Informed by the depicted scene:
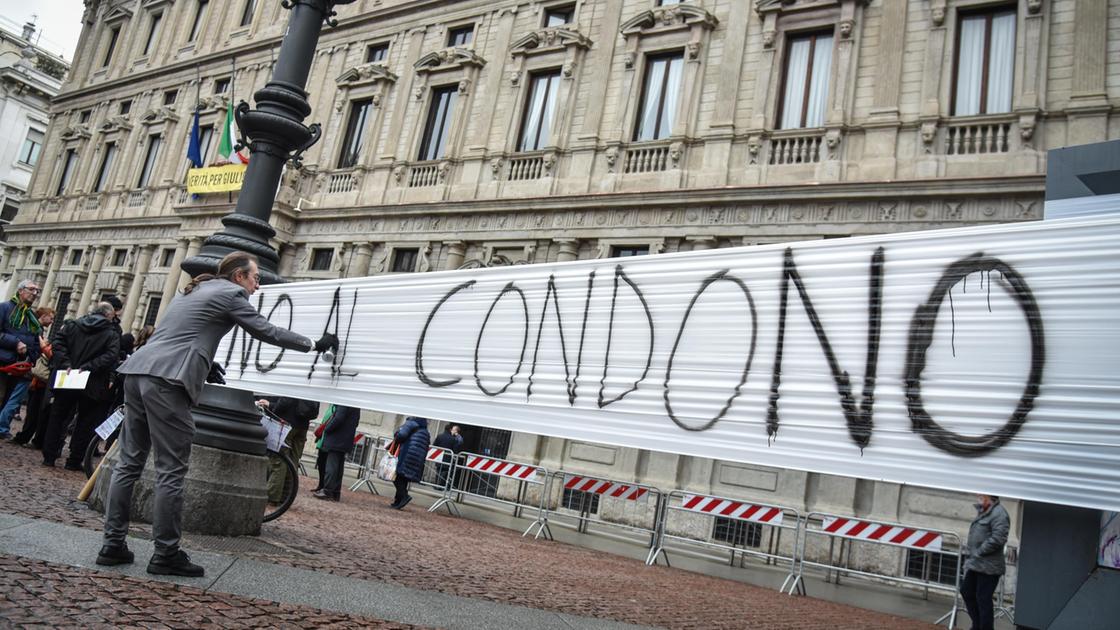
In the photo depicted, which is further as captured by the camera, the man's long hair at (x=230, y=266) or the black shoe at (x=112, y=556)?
the man's long hair at (x=230, y=266)

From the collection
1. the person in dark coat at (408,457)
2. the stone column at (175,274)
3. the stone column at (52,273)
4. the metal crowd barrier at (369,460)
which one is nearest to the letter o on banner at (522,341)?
the person in dark coat at (408,457)

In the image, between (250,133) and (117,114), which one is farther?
(117,114)

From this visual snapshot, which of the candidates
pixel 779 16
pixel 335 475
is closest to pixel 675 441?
pixel 335 475

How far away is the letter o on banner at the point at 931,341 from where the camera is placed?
154 inches

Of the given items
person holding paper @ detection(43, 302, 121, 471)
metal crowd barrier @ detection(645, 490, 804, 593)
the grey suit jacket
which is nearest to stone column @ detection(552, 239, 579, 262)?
metal crowd barrier @ detection(645, 490, 804, 593)

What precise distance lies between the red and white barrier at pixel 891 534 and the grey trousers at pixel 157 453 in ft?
28.2

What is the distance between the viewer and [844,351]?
460 cm

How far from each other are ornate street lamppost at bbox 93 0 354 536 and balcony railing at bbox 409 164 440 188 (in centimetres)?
1492

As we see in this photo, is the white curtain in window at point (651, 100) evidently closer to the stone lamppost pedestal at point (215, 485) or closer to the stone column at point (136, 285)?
the stone lamppost pedestal at point (215, 485)

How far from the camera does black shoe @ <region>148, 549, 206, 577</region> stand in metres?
4.15

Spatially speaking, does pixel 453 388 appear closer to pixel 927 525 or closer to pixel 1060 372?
pixel 1060 372

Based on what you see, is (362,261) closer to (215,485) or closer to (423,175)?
(423,175)

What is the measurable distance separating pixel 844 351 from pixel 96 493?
5.69 metres

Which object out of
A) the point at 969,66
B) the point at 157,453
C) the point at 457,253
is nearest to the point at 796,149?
the point at 969,66
